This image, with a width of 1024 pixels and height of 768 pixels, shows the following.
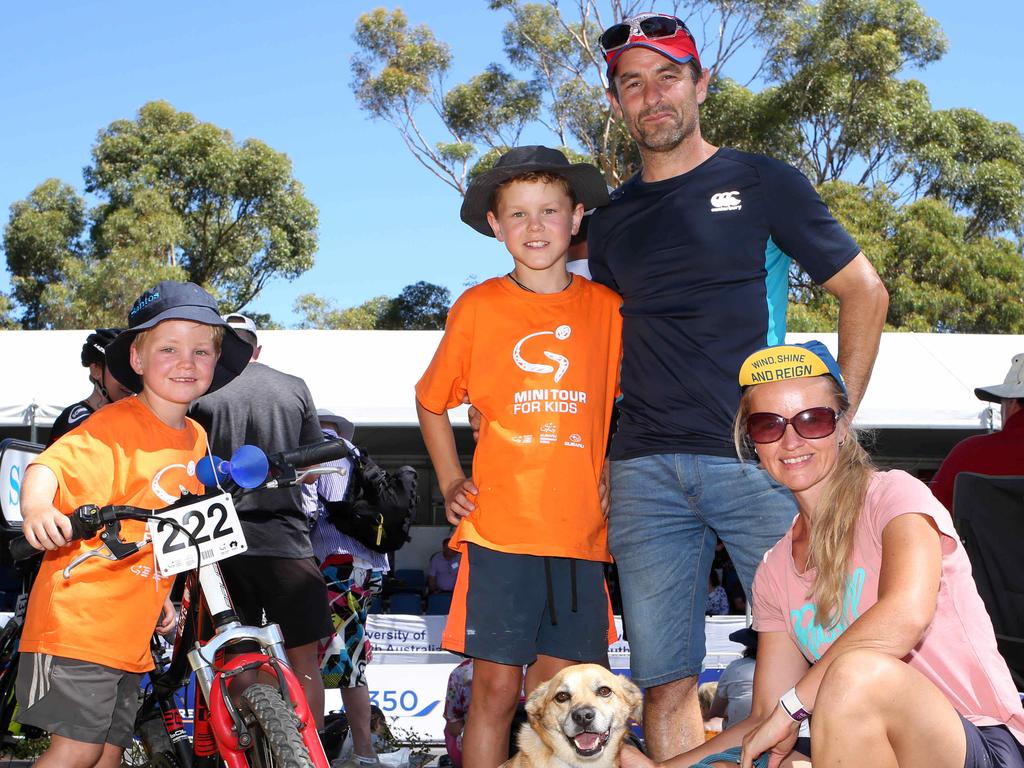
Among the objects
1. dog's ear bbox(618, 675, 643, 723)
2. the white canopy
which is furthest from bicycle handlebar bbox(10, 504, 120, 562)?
the white canopy

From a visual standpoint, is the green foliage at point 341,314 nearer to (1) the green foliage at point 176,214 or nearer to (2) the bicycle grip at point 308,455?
(1) the green foliage at point 176,214

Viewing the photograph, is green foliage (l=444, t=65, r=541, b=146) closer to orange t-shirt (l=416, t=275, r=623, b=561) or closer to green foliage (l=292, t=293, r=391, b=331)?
green foliage (l=292, t=293, r=391, b=331)

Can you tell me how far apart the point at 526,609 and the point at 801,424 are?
1.10m

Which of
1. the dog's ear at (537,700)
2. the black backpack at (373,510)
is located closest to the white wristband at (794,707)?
the dog's ear at (537,700)

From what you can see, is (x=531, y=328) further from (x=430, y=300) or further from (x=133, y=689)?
(x=430, y=300)

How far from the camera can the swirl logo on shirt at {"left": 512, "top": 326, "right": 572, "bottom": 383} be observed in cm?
347

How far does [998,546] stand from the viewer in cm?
444

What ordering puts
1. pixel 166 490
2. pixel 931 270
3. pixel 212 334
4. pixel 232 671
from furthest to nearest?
pixel 931 270, pixel 212 334, pixel 166 490, pixel 232 671

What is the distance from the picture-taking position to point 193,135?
101ft

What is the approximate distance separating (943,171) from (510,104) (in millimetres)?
11477

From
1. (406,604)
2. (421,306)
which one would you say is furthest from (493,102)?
(406,604)

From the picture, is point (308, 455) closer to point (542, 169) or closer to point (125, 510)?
point (125, 510)

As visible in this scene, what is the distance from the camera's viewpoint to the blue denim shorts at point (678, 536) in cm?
333

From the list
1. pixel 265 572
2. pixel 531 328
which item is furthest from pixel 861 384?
pixel 265 572
